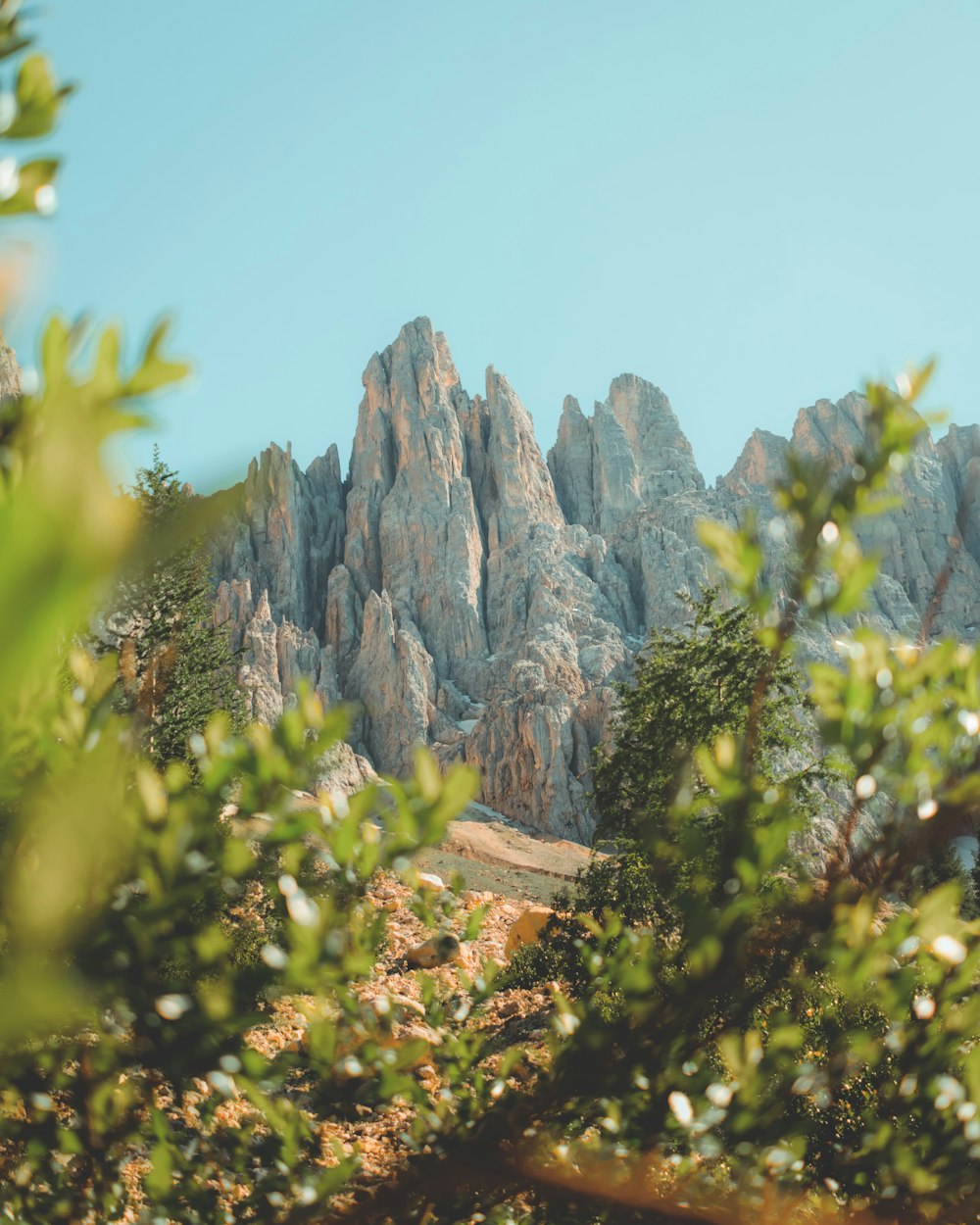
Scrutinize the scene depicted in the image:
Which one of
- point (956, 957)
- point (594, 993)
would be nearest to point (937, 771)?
point (956, 957)

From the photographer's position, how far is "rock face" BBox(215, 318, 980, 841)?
81.9 meters

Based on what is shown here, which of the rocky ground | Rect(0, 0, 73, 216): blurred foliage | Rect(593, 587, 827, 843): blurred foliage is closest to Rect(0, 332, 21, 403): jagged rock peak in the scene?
the rocky ground

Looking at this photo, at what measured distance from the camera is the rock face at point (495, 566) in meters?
81.9

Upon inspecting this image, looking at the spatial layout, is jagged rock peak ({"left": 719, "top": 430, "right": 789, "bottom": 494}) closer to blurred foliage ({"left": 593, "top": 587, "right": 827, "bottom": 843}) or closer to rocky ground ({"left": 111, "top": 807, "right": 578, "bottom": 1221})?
rocky ground ({"left": 111, "top": 807, "right": 578, "bottom": 1221})

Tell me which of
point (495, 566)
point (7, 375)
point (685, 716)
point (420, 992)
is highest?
point (495, 566)

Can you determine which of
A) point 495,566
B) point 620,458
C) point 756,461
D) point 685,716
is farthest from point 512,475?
point 685,716

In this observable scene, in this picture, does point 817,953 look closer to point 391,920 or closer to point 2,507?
point 2,507

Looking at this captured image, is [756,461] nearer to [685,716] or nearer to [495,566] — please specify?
[495,566]

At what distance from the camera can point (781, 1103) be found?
2441 mm

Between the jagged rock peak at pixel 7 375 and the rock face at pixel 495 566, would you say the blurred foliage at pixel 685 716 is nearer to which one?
the jagged rock peak at pixel 7 375

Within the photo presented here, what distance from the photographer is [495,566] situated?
335ft

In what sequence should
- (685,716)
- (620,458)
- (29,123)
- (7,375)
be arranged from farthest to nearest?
(620,458), (7,375), (685,716), (29,123)

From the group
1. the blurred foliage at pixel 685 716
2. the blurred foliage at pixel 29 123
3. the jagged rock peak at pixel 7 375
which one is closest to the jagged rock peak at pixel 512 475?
the jagged rock peak at pixel 7 375

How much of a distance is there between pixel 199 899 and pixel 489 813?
77.3m
